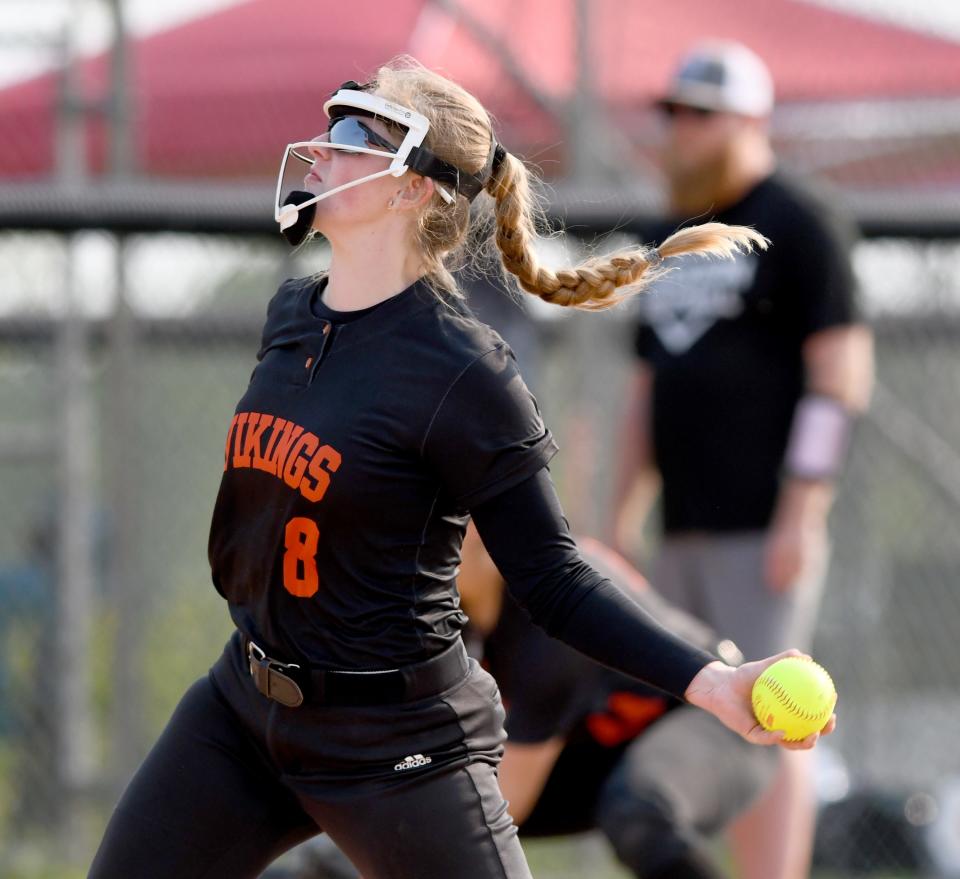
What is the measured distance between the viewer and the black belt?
2.62 meters

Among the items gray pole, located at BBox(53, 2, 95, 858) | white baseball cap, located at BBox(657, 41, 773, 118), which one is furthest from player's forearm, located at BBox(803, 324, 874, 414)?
gray pole, located at BBox(53, 2, 95, 858)

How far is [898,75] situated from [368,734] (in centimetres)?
529

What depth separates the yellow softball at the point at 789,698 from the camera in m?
2.44

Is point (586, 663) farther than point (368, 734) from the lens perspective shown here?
Yes

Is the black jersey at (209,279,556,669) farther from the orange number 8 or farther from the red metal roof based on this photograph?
the red metal roof

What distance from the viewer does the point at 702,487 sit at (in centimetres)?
461

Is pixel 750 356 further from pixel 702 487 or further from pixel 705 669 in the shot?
pixel 705 669

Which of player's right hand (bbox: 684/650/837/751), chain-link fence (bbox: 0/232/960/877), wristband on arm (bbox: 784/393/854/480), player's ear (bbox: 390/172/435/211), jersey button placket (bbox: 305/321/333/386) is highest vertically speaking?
player's ear (bbox: 390/172/435/211)

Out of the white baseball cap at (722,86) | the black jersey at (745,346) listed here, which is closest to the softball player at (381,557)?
the black jersey at (745,346)

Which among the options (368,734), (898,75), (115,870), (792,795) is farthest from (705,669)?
(898,75)

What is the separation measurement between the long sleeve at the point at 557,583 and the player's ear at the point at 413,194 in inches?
20.4

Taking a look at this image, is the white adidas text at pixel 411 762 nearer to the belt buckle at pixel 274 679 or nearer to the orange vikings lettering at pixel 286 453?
the belt buckle at pixel 274 679

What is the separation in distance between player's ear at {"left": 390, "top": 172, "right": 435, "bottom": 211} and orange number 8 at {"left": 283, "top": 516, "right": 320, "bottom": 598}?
0.56 m

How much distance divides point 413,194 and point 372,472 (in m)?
0.50
